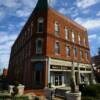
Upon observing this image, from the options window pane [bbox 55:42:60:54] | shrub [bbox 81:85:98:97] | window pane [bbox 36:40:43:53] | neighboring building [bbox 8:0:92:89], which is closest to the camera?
shrub [bbox 81:85:98:97]

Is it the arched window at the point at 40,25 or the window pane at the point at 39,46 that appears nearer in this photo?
the window pane at the point at 39,46

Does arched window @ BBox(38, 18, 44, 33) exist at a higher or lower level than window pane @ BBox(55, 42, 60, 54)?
higher

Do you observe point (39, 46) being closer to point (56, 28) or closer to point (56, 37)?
point (56, 37)

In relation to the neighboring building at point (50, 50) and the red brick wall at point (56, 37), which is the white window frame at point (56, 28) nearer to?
the neighboring building at point (50, 50)

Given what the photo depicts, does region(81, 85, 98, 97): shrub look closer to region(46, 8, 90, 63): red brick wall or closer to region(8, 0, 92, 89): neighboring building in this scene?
region(8, 0, 92, 89): neighboring building

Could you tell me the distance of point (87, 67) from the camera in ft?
122

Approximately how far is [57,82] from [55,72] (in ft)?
5.67

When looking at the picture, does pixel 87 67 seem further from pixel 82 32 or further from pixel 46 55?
pixel 46 55

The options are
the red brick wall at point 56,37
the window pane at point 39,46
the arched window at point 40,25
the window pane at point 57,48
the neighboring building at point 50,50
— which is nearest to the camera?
the neighboring building at point 50,50

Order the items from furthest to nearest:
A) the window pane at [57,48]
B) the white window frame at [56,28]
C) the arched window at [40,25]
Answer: the white window frame at [56,28] → the window pane at [57,48] → the arched window at [40,25]

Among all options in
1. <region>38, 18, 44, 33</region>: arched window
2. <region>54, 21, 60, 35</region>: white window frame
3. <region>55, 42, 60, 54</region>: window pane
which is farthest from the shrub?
<region>54, 21, 60, 35</region>: white window frame

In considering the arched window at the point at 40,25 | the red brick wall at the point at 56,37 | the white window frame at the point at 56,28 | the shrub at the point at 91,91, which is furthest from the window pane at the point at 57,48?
the shrub at the point at 91,91

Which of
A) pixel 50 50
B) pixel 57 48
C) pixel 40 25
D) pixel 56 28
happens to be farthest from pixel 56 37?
pixel 40 25

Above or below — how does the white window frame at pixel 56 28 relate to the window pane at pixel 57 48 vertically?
above
